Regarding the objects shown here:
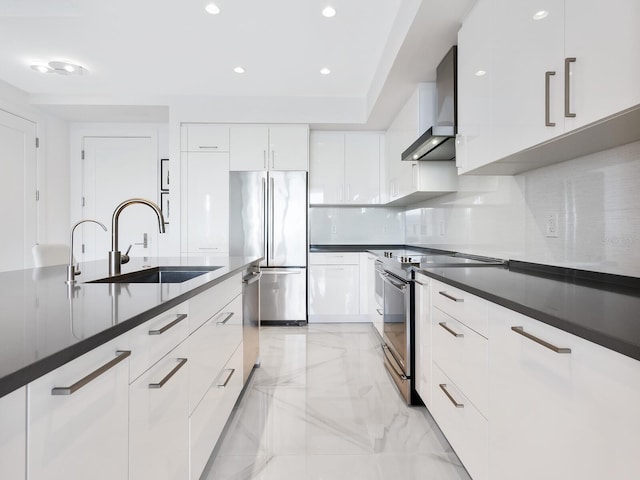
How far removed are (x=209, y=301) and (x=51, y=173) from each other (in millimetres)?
4075

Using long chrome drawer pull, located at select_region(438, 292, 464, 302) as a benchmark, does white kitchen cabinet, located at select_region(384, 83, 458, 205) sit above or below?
above

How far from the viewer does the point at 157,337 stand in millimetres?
1005

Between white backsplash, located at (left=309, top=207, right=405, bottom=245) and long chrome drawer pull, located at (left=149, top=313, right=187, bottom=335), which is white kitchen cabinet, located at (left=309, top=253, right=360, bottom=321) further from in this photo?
long chrome drawer pull, located at (left=149, top=313, right=187, bottom=335)

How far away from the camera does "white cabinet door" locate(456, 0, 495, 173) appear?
171 cm

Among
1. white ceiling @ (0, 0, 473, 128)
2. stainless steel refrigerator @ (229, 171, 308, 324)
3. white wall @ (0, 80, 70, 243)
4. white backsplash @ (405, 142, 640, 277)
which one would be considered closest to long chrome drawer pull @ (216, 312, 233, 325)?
white backsplash @ (405, 142, 640, 277)

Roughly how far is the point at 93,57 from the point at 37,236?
2.25 m

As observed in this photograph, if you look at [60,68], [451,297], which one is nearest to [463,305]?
[451,297]

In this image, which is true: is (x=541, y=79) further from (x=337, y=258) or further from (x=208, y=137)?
(x=208, y=137)

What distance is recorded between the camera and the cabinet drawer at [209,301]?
1298mm

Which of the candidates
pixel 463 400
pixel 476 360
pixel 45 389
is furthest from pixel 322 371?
pixel 45 389

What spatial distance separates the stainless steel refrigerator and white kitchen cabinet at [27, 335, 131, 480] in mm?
3238

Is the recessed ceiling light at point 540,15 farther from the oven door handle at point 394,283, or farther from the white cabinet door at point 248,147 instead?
the white cabinet door at point 248,147

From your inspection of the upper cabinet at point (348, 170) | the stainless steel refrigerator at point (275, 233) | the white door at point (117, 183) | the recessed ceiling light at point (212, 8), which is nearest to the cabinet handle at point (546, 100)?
the recessed ceiling light at point (212, 8)

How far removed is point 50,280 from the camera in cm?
145
